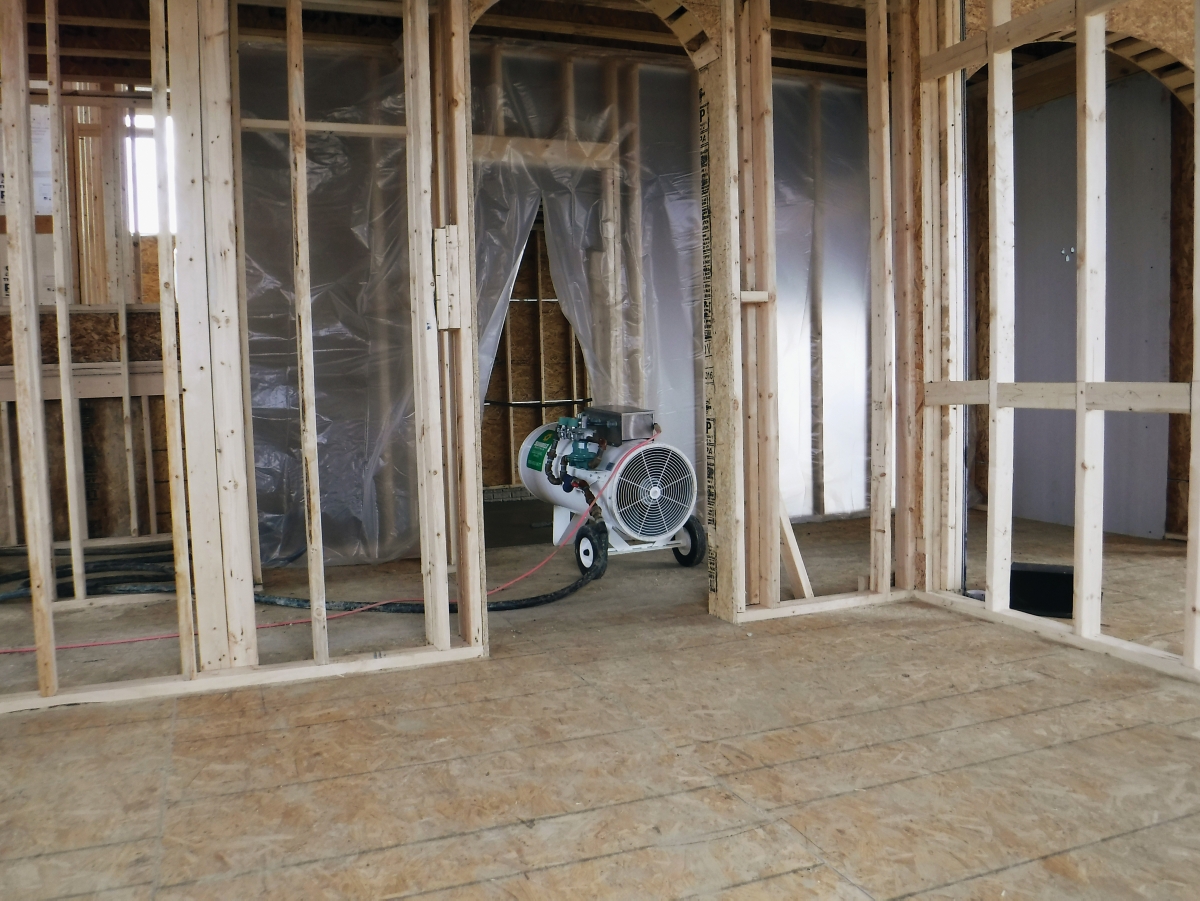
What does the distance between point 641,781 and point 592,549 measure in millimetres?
2566


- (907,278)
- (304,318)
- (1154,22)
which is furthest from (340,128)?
(1154,22)

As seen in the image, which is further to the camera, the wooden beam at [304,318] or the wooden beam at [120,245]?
the wooden beam at [120,245]

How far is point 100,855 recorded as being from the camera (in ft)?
6.87

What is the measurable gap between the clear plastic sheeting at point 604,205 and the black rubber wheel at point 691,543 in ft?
3.64

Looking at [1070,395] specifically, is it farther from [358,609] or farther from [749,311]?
[358,609]

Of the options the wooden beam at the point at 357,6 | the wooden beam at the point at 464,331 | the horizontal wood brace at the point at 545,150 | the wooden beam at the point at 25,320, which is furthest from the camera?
the horizontal wood brace at the point at 545,150

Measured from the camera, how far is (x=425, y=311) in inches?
135

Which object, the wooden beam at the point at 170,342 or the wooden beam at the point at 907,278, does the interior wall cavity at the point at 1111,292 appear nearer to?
the wooden beam at the point at 907,278

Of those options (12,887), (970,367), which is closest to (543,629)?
(12,887)

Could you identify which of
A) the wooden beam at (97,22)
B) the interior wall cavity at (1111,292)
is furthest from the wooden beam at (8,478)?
the interior wall cavity at (1111,292)

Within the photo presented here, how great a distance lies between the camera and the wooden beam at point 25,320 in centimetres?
293

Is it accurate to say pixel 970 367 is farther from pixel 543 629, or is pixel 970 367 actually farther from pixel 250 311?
pixel 250 311

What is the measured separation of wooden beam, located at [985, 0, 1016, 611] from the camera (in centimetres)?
376

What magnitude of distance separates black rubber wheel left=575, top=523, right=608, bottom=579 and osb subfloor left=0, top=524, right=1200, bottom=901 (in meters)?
1.20
